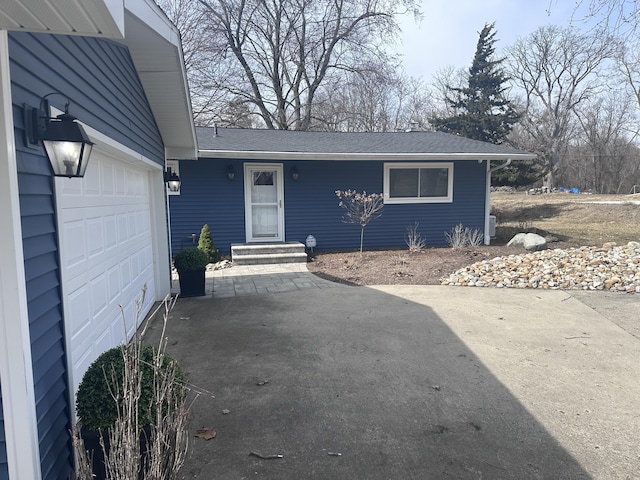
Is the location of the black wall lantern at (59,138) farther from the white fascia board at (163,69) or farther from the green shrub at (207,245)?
the green shrub at (207,245)

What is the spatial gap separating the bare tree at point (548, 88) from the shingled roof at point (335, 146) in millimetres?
19976

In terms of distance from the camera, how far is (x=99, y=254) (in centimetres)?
341

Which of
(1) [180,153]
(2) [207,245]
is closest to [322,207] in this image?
(2) [207,245]

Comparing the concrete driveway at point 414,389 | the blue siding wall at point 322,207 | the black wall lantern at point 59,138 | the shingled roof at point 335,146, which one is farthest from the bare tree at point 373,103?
the black wall lantern at point 59,138

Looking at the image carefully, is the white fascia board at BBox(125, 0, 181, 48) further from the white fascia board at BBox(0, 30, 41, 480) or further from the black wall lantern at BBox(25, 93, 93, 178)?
the white fascia board at BBox(0, 30, 41, 480)

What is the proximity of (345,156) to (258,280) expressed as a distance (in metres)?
3.84

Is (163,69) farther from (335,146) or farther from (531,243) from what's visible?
(531,243)

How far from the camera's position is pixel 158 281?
638 cm

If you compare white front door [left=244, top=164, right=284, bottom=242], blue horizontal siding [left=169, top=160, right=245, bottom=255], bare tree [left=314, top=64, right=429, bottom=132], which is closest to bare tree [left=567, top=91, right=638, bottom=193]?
bare tree [left=314, top=64, right=429, bottom=132]

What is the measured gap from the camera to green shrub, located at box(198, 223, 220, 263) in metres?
9.12

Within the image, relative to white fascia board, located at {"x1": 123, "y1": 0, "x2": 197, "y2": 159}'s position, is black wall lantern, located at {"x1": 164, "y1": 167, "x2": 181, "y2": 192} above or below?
below

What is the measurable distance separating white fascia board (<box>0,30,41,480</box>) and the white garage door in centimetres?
41

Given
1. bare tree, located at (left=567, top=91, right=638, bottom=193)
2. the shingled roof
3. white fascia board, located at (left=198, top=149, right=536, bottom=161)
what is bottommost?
white fascia board, located at (left=198, top=149, right=536, bottom=161)

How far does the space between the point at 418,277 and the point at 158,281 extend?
174 inches
